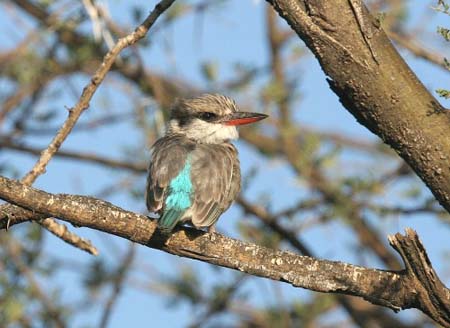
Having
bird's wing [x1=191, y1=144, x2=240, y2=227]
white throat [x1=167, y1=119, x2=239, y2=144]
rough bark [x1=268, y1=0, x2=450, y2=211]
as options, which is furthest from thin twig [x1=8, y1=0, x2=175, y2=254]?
white throat [x1=167, y1=119, x2=239, y2=144]

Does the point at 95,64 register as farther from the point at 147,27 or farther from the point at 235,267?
the point at 235,267

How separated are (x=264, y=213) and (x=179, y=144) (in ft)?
7.57

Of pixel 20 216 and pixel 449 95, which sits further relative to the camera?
pixel 20 216

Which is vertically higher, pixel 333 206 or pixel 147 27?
pixel 333 206

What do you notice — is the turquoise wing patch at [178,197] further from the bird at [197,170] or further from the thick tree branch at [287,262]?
the thick tree branch at [287,262]

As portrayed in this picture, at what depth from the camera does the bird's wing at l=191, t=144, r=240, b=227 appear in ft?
15.7

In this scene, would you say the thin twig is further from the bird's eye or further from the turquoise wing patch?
→ the bird's eye

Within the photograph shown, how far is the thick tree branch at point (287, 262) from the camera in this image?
3498 mm

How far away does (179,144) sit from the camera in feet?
17.2

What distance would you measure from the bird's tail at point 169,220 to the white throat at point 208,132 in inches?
53.6

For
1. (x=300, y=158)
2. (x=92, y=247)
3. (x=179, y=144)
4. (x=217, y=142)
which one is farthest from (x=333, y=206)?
(x=92, y=247)

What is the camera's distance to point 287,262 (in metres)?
3.68

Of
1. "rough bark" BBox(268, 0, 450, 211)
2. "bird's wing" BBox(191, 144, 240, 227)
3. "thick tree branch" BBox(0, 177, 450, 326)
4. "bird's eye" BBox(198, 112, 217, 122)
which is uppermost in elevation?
"bird's eye" BBox(198, 112, 217, 122)

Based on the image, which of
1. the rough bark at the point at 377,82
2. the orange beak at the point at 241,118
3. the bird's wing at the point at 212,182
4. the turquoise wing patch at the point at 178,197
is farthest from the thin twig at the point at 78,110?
the orange beak at the point at 241,118
